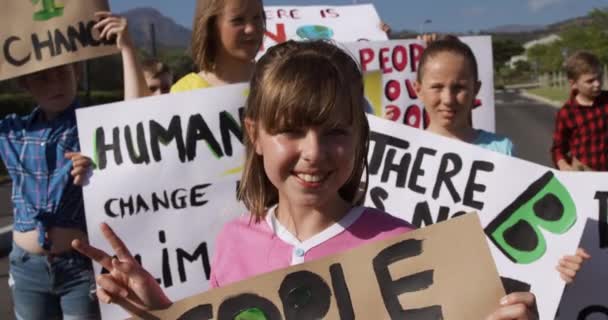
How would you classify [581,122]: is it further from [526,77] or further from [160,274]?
[526,77]

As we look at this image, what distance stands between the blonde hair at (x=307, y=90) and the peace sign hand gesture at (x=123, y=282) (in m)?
0.45

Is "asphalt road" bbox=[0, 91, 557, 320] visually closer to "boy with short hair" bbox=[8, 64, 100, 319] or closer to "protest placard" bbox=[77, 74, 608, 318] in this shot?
"boy with short hair" bbox=[8, 64, 100, 319]

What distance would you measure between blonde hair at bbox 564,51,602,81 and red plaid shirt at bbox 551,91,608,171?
178 mm

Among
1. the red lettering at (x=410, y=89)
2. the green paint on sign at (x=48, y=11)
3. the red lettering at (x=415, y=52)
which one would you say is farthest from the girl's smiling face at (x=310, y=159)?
the red lettering at (x=415, y=52)

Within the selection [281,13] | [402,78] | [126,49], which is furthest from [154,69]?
[126,49]

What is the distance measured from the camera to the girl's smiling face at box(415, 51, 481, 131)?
2.84 m

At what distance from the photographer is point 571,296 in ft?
8.23

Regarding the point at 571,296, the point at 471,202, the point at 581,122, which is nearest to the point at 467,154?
the point at 471,202

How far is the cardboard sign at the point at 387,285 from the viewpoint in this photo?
156cm

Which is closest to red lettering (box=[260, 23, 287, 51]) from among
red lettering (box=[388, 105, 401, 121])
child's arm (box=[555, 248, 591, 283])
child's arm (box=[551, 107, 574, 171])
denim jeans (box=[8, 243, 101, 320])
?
red lettering (box=[388, 105, 401, 121])

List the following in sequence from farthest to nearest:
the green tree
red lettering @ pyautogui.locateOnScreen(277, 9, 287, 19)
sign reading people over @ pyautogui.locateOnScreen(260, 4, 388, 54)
Answer: the green tree → red lettering @ pyautogui.locateOnScreen(277, 9, 287, 19) → sign reading people over @ pyautogui.locateOnScreen(260, 4, 388, 54)

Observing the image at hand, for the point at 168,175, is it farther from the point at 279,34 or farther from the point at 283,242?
the point at 279,34

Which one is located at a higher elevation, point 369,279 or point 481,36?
point 481,36

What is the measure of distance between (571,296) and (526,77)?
311ft
